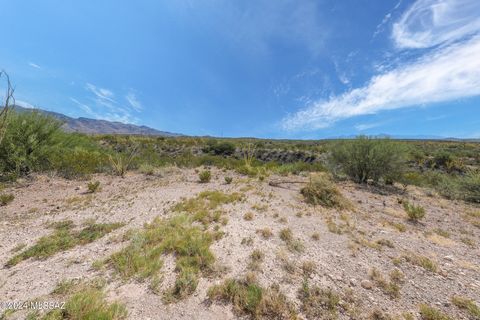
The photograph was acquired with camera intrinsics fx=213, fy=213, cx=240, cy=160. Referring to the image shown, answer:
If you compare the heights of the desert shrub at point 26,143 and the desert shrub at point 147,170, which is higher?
the desert shrub at point 26,143

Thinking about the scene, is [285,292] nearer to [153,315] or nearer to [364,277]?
[364,277]

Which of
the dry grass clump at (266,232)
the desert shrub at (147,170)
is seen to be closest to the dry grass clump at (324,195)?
the dry grass clump at (266,232)

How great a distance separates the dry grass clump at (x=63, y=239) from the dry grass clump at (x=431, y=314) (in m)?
5.31

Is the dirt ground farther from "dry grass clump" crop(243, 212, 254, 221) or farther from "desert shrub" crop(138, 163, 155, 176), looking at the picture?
"desert shrub" crop(138, 163, 155, 176)

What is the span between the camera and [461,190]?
29.5 ft

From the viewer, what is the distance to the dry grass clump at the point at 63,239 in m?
3.54

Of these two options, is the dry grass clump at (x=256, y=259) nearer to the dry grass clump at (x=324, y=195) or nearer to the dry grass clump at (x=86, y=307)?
the dry grass clump at (x=86, y=307)

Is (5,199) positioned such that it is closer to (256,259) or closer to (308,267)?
(256,259)

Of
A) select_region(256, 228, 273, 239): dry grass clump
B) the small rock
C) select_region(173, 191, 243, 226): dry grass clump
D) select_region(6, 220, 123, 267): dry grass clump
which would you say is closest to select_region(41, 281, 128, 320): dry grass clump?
select_region(6, 220, 123, 267): dry grass clump

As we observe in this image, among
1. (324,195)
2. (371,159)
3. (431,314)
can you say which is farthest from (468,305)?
(371,159)

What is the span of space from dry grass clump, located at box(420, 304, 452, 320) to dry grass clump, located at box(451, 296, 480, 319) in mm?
342

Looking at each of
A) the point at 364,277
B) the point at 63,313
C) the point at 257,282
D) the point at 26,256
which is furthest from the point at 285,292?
the point at 26,256

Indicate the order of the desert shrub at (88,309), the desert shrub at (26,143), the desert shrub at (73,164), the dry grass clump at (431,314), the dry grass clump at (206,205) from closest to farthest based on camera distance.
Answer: the desert shrub at (88,309) → the dry grass clump at (431,314) → the dry grass clump at (206,205) → the desert shrub at (26,143) → the desert shrub at (73,164)

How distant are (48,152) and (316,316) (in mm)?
11738
